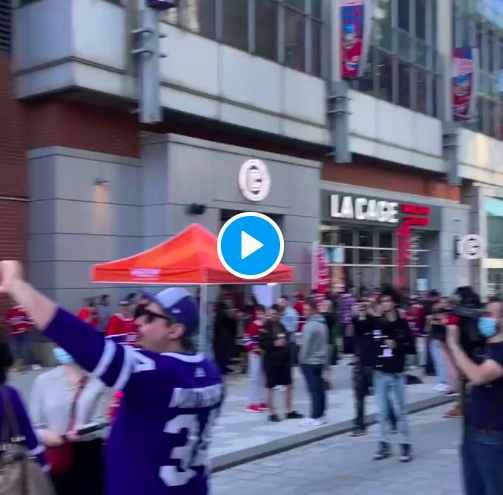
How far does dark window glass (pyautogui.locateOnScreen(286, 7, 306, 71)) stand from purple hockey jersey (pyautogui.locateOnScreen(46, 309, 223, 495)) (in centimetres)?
1863

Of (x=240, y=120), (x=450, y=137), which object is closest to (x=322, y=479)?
(x=240, y=120)

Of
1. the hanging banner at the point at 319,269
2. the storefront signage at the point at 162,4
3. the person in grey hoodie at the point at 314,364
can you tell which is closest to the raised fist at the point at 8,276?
the person in grey hoodie at the point at 314,364

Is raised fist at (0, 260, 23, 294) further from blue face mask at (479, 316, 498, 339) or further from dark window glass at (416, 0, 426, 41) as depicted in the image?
dark window glass at (416, 0, 426, 41)

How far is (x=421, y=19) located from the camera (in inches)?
1096

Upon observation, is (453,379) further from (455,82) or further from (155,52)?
(455,82)

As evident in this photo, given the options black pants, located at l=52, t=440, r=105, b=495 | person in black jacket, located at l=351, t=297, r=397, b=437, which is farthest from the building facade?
black pants, located at l=52, t=440, r=105, b=495

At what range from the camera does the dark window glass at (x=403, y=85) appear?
26234 millimetres

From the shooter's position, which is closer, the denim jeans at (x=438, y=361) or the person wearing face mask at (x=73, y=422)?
the person wearing face mask at (x=73, y=422)

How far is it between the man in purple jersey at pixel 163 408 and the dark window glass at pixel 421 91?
82.9ft

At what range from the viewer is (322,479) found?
786 cm

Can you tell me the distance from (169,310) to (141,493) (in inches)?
27.2

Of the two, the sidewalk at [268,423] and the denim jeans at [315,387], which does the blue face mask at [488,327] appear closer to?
the sidewalk at [268,423]

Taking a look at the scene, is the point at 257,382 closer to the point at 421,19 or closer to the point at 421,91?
the point at 421,91

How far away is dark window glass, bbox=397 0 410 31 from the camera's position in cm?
2636
